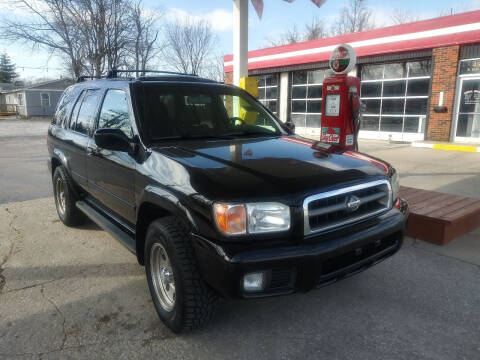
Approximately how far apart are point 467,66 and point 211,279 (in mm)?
13185

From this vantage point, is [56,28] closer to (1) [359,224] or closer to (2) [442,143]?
(2) [442,143]

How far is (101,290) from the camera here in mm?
3154

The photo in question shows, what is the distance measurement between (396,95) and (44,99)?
4391cm

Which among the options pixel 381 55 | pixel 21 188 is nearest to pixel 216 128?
pixel 21 188

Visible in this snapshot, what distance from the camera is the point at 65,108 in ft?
15.5

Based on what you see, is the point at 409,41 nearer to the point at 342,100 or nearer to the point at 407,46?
the point at 407,46

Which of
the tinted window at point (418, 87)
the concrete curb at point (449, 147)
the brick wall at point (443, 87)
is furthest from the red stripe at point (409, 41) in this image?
the concrete curb at point (449, 147)

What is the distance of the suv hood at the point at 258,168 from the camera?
2182mm

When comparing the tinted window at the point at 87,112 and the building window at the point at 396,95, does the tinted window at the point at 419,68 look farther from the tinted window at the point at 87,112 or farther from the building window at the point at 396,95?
the tinted window at the point at 87,112

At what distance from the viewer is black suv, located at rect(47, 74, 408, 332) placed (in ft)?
6.97

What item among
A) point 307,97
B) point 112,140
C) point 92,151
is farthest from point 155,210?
point 307,97

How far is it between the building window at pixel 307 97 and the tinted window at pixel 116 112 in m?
14.4

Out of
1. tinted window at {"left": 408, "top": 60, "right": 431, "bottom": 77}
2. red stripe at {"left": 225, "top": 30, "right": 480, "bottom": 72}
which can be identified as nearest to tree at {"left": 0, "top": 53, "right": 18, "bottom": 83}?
red stripe at {"left": 225, "top": 30, "right": 480, "bottom": 72}

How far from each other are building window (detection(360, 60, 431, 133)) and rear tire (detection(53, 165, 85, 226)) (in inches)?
504
